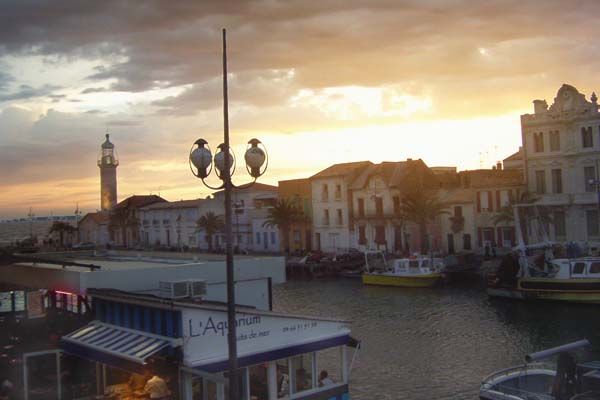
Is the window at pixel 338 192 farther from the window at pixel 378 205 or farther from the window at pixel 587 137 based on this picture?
the window at pixel 587 137

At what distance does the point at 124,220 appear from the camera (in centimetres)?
10300

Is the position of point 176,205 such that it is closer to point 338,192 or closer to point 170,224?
point 170,224

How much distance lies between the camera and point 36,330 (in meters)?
17.3

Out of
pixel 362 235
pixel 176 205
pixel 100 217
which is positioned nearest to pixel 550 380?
pixel 362 235

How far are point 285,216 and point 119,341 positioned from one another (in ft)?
189

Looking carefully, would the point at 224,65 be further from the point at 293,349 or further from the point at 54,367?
the point at 54,367

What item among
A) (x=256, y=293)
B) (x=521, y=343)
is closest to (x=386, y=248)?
(x=521, y=343)

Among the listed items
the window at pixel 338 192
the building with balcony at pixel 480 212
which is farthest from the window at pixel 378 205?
the building with balcony at pixel 480 212

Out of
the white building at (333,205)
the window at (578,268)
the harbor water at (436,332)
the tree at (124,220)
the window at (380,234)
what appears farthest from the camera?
the tree at (124,220)

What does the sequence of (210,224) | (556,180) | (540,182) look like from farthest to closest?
(210,224)
(540,182)
(556,180)

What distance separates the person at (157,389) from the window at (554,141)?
49067 millimetres

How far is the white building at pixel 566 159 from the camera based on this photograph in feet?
168

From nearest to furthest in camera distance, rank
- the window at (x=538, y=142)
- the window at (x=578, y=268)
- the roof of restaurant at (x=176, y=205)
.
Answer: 1. the window at (x=578, y=268)
2. the window at (x=538, y=142)
3. the roof of restaurant at (x=176, y=205)

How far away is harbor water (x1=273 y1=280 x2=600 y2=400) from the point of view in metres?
23.4
